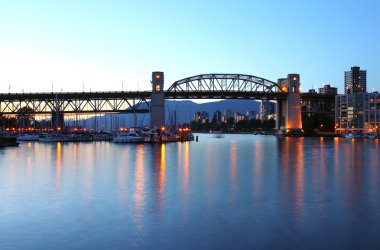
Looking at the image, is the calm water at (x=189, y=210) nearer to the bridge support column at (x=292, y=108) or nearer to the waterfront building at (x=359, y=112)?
the bridge support column at (x=292, y=108)

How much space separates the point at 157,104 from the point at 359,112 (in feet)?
277

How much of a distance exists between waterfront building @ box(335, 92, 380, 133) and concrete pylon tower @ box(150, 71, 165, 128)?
8062 centimetres

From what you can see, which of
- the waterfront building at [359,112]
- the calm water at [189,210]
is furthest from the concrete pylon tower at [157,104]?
the calm water at [189,210]

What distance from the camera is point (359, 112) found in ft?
578

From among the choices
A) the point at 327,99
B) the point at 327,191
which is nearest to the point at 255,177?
the point at 327,191

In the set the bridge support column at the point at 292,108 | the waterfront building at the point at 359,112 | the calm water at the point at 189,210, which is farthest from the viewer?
the waterfront building at the point at 359,112

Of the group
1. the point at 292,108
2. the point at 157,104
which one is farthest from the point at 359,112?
the point at 157,104

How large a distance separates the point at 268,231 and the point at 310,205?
17.6ft

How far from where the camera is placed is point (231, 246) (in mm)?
13930

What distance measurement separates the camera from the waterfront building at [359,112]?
173 metres

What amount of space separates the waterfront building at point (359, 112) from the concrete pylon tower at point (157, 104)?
80620 millimetres

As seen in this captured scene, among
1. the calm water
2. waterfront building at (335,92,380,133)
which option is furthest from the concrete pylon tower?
the calm water

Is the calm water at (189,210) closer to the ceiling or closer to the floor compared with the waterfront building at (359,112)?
closer to the floor

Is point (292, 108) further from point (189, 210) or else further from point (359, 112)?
point (189, 210)
